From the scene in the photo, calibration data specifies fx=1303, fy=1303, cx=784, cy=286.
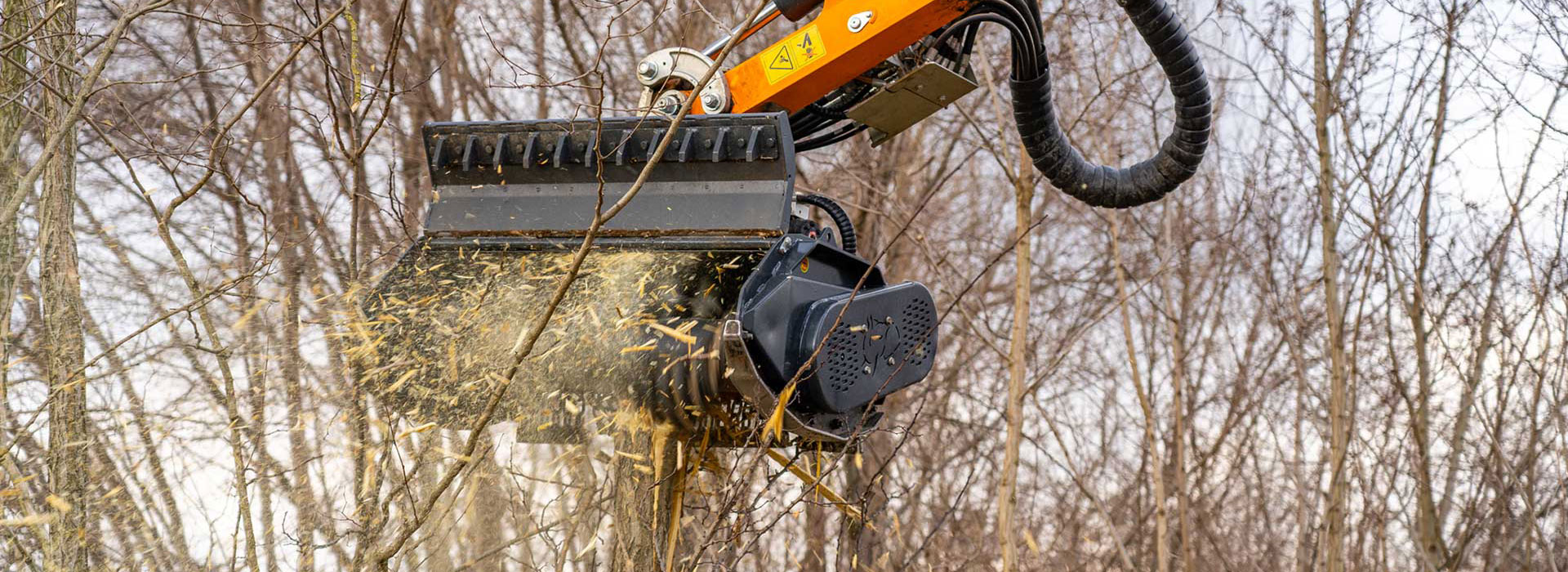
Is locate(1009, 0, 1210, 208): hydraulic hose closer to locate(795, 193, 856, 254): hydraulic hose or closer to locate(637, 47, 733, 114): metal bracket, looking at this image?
locate(795, 193, 856, 254): hydraulic hose

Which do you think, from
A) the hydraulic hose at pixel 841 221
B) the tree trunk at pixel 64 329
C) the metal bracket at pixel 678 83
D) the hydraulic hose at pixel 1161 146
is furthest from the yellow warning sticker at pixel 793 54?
the tree trunk at pixel 64 329

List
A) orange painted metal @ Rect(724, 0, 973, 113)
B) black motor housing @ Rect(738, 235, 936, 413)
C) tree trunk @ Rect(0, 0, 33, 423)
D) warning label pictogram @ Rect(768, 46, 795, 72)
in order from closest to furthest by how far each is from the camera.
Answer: black motor housing @ Rect(738, 235, 936, 413)
orange painted metal @ Rect(724, 0, 973, 113)
warning label pictogram @ Rect(768, 46, 795, 72)
tree trunk @ Rect(0, 0, 33, 423)

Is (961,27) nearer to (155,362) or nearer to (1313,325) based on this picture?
(155,362)

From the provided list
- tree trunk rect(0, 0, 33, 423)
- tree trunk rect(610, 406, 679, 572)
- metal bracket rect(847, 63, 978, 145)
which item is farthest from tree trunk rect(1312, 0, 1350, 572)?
tree trunk rect(0, 0, 33, 423)

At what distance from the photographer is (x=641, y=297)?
3131 millimetres

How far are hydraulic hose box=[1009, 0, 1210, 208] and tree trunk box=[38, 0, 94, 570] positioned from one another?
8.56 ft

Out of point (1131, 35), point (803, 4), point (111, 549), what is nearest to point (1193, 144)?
point (803, 4)

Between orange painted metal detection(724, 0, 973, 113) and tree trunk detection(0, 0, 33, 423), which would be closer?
orange painted metal detection(724, 0, 973, 113)

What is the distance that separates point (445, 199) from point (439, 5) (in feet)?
15.7

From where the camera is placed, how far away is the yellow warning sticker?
3.39m

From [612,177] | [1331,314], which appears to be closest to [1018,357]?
[1331,314]

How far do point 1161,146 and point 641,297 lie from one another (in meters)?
1.63

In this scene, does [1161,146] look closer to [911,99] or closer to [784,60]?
[911,99]

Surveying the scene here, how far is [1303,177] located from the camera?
20.7 feet
